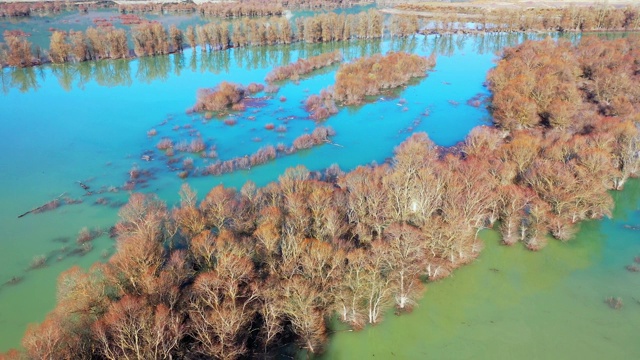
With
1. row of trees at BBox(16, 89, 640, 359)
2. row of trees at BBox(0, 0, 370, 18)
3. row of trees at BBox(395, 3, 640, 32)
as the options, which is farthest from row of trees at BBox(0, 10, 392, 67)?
row of trees at BBox(16, 89, 640, 359)

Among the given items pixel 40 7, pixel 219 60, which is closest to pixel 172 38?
pixel 219 60

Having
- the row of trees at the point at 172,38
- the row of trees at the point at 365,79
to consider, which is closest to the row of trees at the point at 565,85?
the row of trees at the point at 365,79

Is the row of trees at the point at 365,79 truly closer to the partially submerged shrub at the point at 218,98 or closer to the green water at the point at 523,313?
the partially submerged shrub at the point at 218,98

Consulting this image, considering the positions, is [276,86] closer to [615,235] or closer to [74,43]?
[74,43]

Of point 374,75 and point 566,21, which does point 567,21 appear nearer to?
point 566,21

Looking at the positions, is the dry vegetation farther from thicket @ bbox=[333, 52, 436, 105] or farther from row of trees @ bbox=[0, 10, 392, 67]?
thicket @ bbox=[333, 52, 436, 105]

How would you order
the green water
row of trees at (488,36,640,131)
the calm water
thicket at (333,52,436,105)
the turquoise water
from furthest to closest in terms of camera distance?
1. thicket at (333,52,436,105)
2. row of trees at (488,36,640,131)
3. the turquoise water
4. the calm water
5. the green water

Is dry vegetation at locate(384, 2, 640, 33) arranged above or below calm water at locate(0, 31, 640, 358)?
above

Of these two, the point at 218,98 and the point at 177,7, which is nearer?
the point at 218,98
